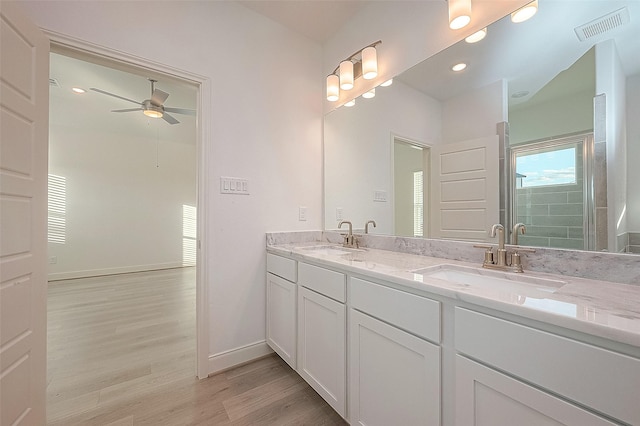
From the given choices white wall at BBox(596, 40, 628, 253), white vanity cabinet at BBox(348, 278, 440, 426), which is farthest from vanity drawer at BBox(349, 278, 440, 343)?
white wall at BBox(596, 40, 628, 253)

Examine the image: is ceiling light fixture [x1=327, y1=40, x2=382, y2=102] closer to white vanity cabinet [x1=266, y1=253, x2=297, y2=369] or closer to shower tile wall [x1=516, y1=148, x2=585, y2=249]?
shower tile wall [x1=516, y1=148, x2=585, y2=249]

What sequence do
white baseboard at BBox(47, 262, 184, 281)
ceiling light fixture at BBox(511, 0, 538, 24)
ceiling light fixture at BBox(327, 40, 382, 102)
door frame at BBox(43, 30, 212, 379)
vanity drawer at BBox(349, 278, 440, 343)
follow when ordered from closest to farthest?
1. vanity drawer at BBox(349, 278, 440, 343)
2. ceiling light fixture at BBox(511, 0, 538, 24)
3. door frame at BBox(43, 30, 212, 379)
4. ceiling light fixture at BBox(327, 40, 382, 102)
5. white baseboard at BBox(47, 262, 184, 281)

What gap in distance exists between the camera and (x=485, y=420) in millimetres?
738

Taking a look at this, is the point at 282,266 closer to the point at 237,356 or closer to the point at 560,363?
the point at 237,356

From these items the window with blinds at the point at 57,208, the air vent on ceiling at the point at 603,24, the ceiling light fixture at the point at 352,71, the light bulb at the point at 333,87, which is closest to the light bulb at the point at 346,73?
the ceiling light fixture at the point at 352,71

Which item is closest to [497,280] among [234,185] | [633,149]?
[633,149]

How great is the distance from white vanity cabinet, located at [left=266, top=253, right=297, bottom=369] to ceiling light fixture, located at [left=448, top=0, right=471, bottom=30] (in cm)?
161

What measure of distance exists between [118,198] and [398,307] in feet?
17.6

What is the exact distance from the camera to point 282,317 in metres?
1.77

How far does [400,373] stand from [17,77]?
6.74 ft

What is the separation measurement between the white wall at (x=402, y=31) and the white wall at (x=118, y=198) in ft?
13.6

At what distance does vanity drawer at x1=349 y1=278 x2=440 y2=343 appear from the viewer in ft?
2.85

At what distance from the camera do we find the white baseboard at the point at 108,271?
13.2ft

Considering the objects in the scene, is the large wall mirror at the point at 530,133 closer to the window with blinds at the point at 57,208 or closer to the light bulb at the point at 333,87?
the light bulb at the point at 333,87
